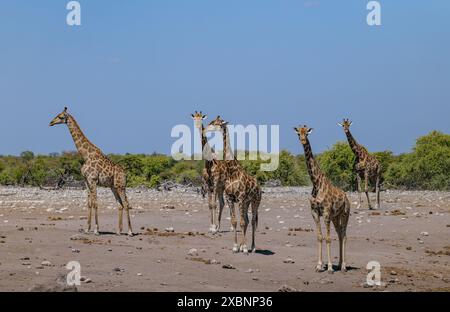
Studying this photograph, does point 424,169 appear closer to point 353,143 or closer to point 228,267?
point 353,143

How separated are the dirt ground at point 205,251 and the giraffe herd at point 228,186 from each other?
0.58 metres

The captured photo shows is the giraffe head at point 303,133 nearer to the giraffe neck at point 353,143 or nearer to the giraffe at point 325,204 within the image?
the giraffe at point 325,204

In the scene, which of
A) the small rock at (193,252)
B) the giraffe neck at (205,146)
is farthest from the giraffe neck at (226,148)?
the small rock at (193,252)

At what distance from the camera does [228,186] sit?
19219 millimetres

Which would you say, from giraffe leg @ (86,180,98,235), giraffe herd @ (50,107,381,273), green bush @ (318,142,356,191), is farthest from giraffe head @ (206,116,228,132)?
green bush @ (318,142,356,191)

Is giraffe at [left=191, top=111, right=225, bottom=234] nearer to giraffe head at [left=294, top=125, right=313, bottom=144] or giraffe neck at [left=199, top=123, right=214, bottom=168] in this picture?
giraffe neck at [left=199, top=123, right=214, bottom=168]

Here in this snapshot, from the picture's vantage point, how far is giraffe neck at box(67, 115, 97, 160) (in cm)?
2223

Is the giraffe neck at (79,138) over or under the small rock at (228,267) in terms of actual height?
over

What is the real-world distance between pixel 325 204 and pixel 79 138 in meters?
8.12

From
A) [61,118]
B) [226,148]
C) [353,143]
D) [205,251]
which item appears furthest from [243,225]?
[353,143]

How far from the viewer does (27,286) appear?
46.6ft

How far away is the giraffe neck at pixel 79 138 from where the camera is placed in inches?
875

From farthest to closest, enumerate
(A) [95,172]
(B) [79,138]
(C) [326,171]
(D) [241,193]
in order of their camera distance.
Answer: (C) [326,171], (B) [79,138], (A) [95,172], (D) [241,193]
